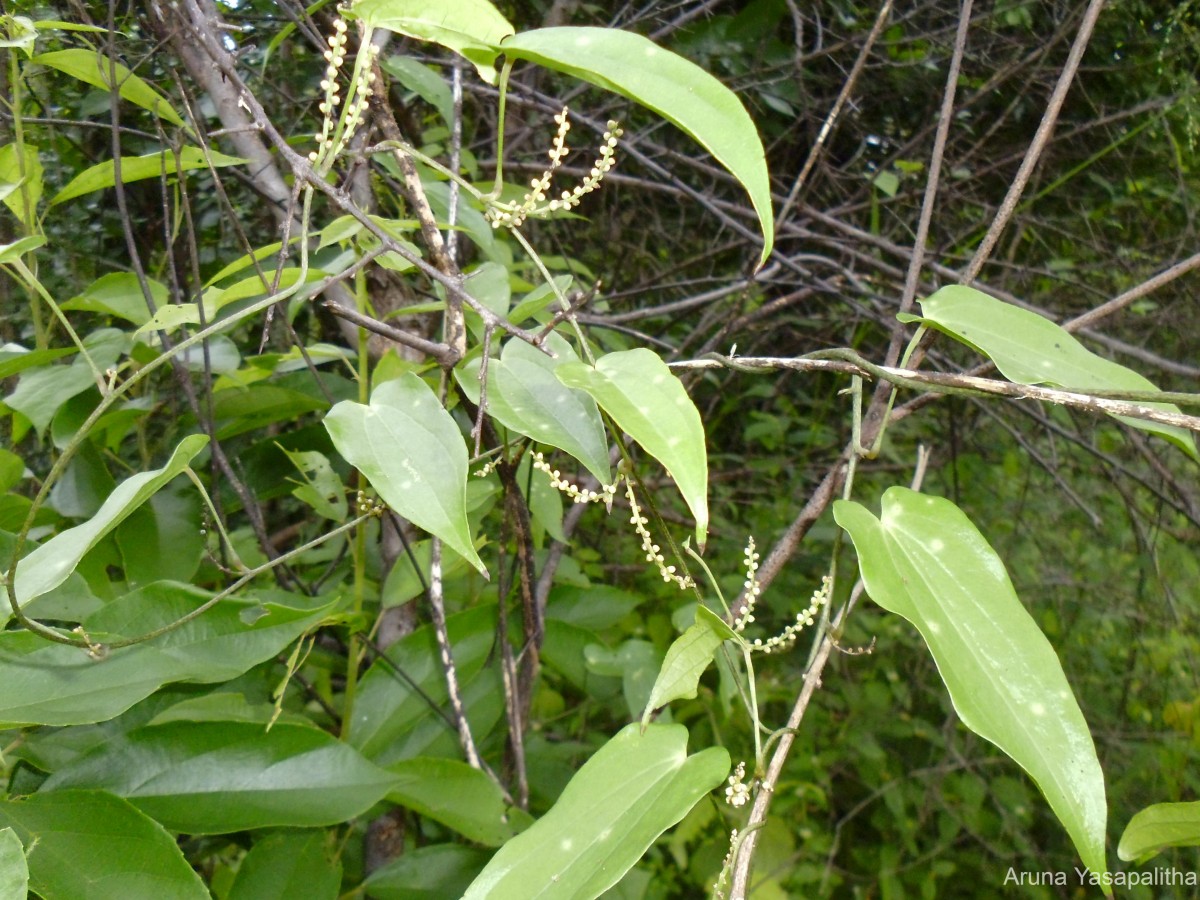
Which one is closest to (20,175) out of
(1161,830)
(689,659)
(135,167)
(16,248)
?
(135,167)

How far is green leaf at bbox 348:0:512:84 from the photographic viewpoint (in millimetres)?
334

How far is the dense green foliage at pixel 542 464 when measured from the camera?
370 millimetres

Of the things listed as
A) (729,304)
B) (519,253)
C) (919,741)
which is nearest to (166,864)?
(519,253)

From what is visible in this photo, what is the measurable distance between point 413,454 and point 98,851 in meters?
0.26

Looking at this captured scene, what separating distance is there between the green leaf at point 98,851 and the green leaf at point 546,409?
0.86 feet

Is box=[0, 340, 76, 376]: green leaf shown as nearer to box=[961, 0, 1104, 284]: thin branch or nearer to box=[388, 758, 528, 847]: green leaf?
box=[388, 758, 528, 847]: green leaf

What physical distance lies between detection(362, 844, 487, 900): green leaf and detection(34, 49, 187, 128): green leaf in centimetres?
54

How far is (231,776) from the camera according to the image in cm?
51

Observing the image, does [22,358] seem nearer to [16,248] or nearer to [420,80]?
[16,248]

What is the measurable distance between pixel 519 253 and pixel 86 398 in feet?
2.14

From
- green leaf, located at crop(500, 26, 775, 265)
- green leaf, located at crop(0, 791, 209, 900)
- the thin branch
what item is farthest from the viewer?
the thin branch

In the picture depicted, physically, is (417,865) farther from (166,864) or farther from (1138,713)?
(1138,713)

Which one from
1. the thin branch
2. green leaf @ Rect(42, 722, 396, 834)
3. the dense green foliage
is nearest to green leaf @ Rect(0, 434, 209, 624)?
the dense green foliage

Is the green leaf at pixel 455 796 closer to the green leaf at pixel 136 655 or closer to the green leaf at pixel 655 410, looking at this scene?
the green leaf at pixel 136 655
